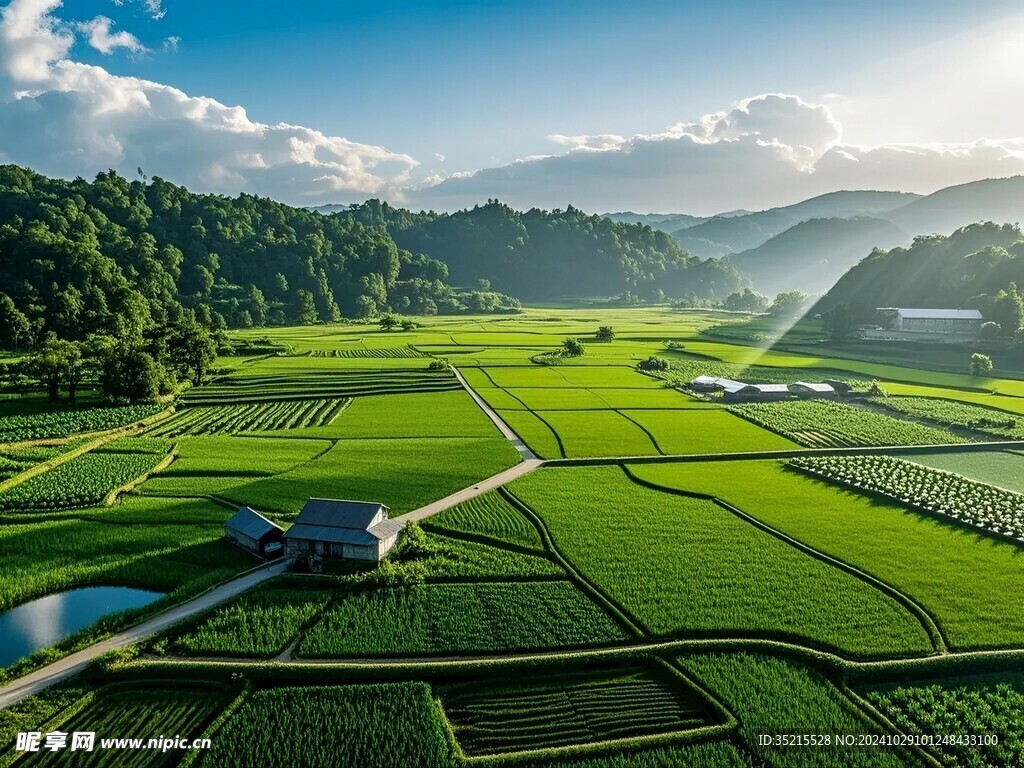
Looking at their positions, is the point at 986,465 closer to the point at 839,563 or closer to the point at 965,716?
the point at 839,563

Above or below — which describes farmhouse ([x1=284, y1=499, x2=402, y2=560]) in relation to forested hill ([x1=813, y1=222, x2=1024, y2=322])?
below

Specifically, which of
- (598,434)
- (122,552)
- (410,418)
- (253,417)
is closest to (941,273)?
(598,434)

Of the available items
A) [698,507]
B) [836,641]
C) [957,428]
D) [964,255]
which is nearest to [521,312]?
[964,255]

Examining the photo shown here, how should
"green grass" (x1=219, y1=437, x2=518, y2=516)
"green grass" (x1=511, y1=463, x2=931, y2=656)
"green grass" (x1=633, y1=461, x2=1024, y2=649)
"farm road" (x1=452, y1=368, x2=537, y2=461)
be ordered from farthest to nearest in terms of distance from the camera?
"farm road" (x1=452, y1=368, x2=537, y2=461) → "green grass" (x1=219, y1=437, x2=518, y2=516) → "green grass" (x1=633, y1=461, x2=1024, y2=649) → "green grass" (x1=511, y1=463, x2=931, y2=656)

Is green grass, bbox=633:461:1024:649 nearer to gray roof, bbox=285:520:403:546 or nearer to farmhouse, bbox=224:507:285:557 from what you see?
gray roof, bbox=285:520:403:546

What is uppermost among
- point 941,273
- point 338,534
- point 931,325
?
point 941,273

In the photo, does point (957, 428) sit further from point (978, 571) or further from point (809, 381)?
point (978, 571)

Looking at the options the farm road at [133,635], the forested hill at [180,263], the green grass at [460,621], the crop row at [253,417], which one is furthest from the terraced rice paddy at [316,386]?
the green grass at [460,621]

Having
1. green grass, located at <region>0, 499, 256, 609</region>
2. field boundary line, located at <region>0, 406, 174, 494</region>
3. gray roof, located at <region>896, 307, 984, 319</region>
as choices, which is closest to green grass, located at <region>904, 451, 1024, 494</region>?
green grass, located at <region>0, 499, 256, 609</region>
